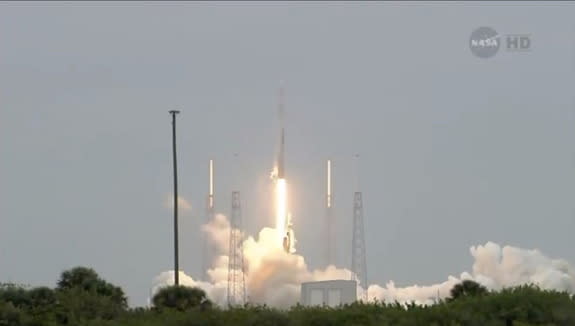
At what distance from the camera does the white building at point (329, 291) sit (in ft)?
328

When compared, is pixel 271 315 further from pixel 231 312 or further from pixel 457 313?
pixel 457 313

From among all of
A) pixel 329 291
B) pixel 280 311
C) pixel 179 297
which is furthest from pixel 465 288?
pixel 329 291

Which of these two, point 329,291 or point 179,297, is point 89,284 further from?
point 329,291

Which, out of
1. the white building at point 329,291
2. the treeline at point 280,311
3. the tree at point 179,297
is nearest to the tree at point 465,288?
the treeline at point 280,311

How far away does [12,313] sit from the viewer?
37375 millimetres

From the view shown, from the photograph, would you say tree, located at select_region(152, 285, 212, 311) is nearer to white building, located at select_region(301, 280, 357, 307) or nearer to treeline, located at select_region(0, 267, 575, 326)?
treeline, located at select_region(0, 267, 575, 326)

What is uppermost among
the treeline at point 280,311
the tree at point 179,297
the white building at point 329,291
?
the white building at point 329,291

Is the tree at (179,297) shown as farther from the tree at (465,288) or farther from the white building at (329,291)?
the white building at (329,291)

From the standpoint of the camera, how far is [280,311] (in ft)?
109

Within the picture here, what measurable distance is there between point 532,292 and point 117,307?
15.2m

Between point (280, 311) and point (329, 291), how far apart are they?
68581 mm

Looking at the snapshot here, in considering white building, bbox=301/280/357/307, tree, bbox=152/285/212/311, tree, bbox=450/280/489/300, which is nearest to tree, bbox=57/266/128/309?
tree, bbox=152/285/212/311

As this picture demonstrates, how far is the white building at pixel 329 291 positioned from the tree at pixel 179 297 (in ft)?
187

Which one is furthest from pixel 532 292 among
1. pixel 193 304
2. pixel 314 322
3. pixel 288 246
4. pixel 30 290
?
pixel 288 246
